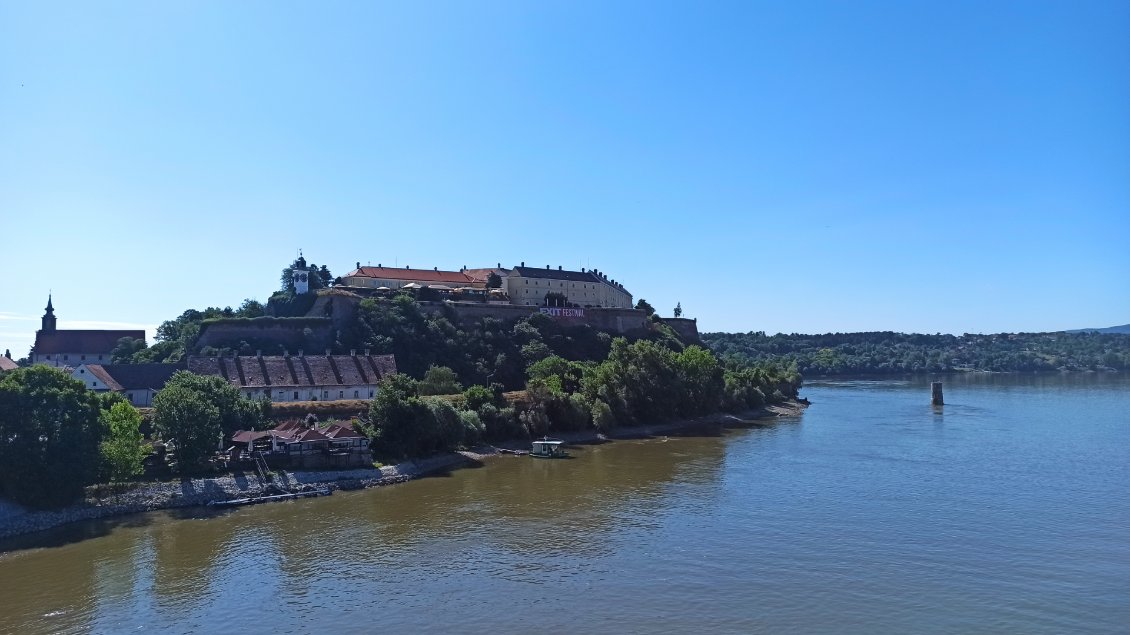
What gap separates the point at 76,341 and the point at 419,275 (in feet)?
98.4

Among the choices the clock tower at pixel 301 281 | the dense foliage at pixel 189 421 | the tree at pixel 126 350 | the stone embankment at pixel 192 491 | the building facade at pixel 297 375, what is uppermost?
the clock tower at pixel 301 281

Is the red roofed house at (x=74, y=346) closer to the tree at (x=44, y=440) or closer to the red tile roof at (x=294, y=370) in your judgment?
the red tile roof at (x=294, y=370)

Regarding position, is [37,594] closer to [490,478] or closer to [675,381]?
[490,478]

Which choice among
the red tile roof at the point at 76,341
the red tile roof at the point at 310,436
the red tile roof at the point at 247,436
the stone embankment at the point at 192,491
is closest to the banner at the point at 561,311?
the red tile roof at the point at 76,341

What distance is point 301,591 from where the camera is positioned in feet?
69.3

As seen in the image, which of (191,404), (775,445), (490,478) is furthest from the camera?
(775,445)

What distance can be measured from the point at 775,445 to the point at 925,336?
167671 mm

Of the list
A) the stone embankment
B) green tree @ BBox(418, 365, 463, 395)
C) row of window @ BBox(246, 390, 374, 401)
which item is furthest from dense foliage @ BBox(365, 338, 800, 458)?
row of window @ BBox(246, 390, 374, 401)

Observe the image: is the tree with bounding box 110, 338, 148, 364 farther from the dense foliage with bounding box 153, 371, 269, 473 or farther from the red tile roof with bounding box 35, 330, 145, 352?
the dense foliage with bounding box 153, 371, 269, 473

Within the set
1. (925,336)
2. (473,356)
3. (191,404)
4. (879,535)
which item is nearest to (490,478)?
(191,404)

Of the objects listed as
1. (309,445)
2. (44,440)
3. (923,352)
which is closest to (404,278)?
(309,445)

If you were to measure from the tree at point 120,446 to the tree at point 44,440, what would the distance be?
45 cm

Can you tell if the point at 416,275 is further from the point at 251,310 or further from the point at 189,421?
the point at 189,421

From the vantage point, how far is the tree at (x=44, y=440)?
89.9 feet
